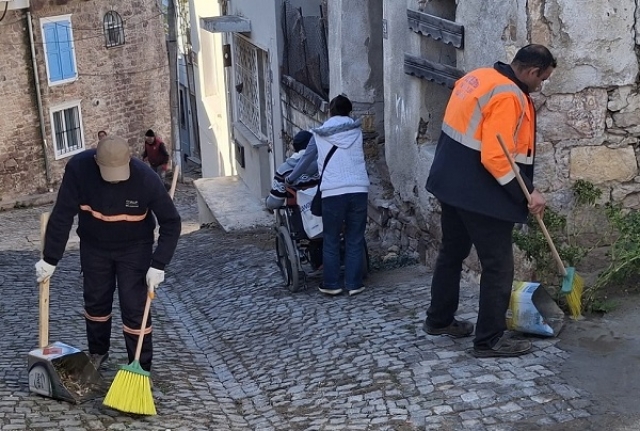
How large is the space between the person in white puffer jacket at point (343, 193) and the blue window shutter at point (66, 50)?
634 inches

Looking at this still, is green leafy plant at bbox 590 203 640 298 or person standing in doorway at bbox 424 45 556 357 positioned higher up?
person standing in doorway at bbox 424 45 556 357

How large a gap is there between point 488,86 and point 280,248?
363cm

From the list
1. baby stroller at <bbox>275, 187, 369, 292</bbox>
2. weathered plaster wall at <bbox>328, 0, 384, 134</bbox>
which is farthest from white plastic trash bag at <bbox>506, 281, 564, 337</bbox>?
weathered plaster wall at <bbox>328, 0, 384, 134</bbox>

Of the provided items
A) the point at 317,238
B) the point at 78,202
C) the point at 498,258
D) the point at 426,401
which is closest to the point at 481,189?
the point at 498,258

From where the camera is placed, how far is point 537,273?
659 centimetres

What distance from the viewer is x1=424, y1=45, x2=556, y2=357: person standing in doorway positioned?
214 inches

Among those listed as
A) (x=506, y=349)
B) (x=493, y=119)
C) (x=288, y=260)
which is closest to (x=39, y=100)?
(x=288, y=260)

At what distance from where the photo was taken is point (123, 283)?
591 cm

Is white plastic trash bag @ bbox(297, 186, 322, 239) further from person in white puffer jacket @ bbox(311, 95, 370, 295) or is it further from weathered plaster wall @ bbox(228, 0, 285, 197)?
weathered plaster wall @ bbox(228, 0, 285, 197)

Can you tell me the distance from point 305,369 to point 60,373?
5.04 feet

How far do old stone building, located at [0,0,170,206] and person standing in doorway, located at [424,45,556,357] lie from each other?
1745cm

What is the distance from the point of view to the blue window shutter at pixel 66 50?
2262cm

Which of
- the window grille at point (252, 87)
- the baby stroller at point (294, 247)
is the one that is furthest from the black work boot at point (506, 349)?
the window grille at point (252, 87)

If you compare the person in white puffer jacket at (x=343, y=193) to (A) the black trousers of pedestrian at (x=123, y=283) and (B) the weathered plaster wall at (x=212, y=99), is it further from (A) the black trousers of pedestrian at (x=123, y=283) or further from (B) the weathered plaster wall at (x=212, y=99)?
(B) the weathered plaster wall at (x=212, y=99)
